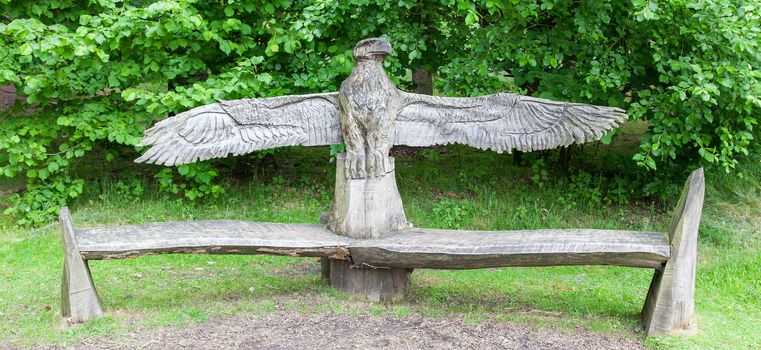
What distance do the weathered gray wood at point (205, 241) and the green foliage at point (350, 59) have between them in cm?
146

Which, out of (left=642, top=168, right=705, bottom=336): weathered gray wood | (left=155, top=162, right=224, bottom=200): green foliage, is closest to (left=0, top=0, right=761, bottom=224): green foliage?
(left=155, top=162, right=224, bottom=200): green foliage

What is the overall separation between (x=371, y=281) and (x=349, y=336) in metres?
0.54

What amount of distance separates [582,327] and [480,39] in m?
2.36

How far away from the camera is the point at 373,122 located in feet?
15.4

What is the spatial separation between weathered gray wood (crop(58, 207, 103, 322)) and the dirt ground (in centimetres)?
23

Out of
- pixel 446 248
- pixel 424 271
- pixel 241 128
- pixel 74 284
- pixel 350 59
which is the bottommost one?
pixel 424 271

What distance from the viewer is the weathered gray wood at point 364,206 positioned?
15.5 ft

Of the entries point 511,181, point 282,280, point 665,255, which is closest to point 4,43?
point 282,280

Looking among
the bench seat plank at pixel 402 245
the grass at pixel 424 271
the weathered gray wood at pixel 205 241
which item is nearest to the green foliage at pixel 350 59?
the grass at pixel 424 271

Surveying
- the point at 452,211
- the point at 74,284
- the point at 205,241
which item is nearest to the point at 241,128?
the point at 205,241

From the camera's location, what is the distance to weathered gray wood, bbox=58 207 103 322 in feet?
14.1

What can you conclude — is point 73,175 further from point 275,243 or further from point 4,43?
point 275,243

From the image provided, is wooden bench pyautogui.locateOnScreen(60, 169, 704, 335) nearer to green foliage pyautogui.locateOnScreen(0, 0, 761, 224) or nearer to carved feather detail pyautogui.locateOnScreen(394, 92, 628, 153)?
carved feather detail pyautogui.locateOnScreen(394, 92, 628, 153)

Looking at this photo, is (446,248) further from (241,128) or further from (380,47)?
(241,128)
